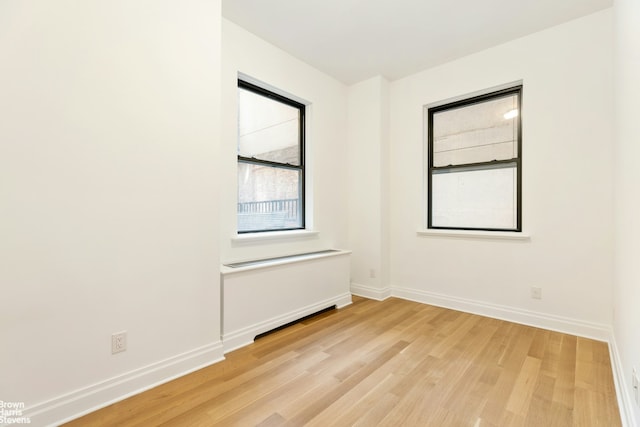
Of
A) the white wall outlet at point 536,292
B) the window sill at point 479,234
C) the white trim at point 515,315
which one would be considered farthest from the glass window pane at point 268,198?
the white wall outlet at point 536,292

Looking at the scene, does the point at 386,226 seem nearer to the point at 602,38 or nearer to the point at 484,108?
the point at 484,108

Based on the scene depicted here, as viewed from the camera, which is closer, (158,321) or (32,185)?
(32,185)

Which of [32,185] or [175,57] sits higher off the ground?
[175,57]

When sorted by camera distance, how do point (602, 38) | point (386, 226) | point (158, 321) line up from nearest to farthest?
point (158, 321) < point (602, 38) < point (386, 226)

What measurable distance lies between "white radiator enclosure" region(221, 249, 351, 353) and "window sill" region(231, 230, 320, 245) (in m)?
0.23

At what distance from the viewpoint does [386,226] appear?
374 cm

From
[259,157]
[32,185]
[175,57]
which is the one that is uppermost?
[175,57]

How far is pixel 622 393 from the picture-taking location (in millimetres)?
1582

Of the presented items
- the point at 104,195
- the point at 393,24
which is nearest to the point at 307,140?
the point at 393,24

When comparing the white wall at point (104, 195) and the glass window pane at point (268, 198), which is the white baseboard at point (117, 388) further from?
the glass window pane at point (268, 198)

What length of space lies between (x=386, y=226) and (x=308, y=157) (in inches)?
52.5

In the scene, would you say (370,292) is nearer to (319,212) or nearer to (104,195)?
(319,212)

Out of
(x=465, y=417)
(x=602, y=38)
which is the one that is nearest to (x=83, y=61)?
(x=465, y=417)

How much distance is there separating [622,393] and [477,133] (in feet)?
8.27
